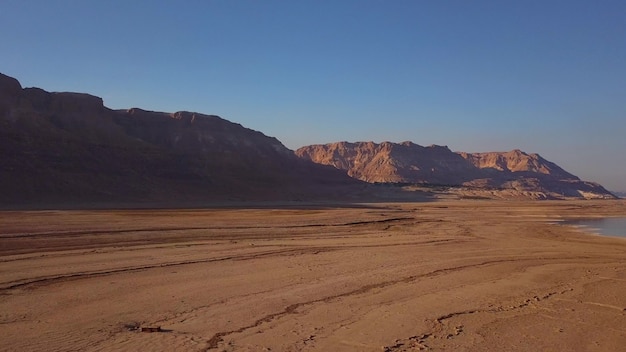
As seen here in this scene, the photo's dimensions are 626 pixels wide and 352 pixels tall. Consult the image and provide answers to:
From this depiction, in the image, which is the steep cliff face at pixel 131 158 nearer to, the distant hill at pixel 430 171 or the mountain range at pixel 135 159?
the mountain range at pixel 135 159

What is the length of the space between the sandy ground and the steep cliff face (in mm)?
43915

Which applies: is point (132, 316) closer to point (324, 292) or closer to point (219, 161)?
point (324, 292)

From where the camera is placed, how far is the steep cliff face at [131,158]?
60781 mm

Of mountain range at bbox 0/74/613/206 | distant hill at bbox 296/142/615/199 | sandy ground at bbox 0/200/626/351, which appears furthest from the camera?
A: distant hill at bbox 296/142/615/199

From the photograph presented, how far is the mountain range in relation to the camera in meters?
60.7

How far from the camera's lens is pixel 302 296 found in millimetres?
10820

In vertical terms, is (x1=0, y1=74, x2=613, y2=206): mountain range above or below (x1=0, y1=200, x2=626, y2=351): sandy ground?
above

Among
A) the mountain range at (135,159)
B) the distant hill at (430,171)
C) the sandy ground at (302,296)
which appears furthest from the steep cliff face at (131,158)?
the distant hill at (430,171)

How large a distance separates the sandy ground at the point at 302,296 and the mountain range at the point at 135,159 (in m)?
42.8

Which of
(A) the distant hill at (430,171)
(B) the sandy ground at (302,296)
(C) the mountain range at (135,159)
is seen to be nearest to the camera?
(B) the sandy ground at (302,296)

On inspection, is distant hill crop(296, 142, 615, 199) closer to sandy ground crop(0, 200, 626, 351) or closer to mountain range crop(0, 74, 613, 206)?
mountain range crop(0, 74, 613, 206)

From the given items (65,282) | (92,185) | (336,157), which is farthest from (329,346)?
(336,157)

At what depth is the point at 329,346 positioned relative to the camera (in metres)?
7.51

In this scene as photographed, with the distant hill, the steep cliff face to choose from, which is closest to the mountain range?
the steep cliff face
